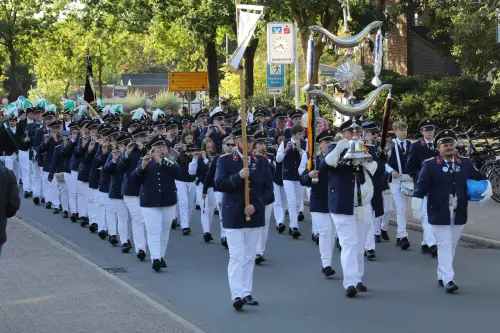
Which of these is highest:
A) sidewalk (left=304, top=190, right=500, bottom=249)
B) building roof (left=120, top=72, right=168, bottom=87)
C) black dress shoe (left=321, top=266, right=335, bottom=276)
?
black dress shoe (left=321, top=266, right=335, bottom=276)

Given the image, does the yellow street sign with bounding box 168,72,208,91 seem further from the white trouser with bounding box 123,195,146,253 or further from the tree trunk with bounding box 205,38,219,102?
the white trouser with bounding box 123,195,146,253

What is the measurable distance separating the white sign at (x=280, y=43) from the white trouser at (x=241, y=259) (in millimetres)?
15858

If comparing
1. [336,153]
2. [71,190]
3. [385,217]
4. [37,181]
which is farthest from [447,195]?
[37,181]

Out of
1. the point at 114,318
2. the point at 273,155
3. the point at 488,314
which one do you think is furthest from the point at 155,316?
the point at 273,155

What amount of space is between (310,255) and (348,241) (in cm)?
320

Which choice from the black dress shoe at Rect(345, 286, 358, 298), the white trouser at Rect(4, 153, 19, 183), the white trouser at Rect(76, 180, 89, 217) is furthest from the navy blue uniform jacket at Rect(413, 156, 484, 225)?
the white trouser at Rect(4, 153, 19, 183)

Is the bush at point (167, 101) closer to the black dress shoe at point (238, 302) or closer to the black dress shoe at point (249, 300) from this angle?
the black dress shoe at point (249, 300)

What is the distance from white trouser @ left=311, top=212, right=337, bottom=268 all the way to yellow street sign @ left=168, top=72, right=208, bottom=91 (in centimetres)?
2880

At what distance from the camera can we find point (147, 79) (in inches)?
4823

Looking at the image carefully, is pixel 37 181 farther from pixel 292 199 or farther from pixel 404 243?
pixel 404 243

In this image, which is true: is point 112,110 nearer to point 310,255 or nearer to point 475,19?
point 475,19

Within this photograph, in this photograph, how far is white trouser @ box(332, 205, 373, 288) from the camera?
10.8 metres

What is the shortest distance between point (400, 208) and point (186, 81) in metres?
27.2

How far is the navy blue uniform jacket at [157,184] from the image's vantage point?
502 inches
